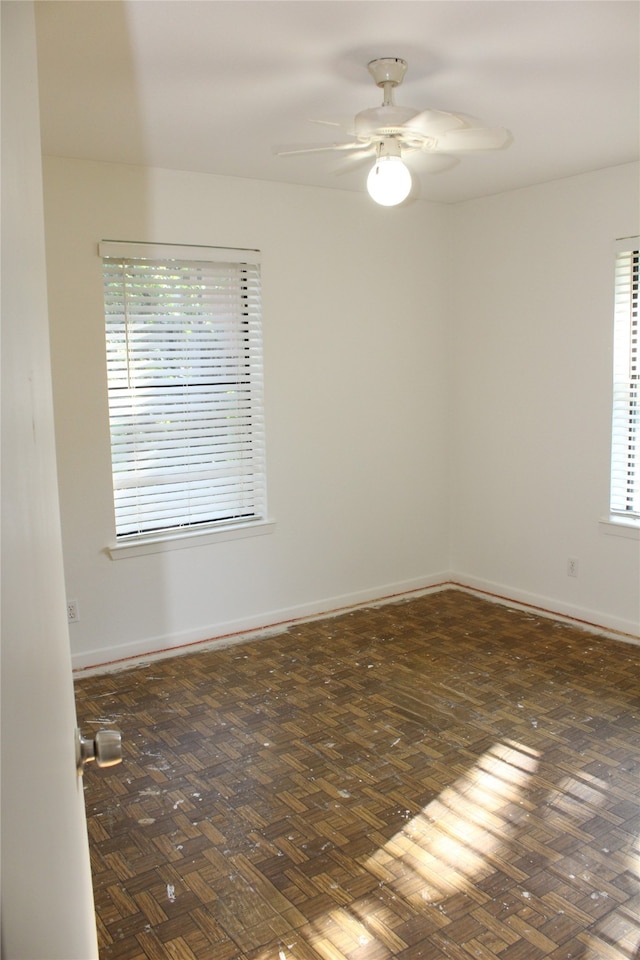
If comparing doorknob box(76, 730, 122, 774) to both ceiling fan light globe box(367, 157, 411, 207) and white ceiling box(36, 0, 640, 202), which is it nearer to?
white ceiling box(36, 0, 640, 202)

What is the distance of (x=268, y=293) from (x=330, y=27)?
2021 millimetres

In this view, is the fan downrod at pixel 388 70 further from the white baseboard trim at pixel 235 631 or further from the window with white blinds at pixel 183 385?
the white baseboard trim at pixel 235 631

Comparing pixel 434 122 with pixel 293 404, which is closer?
pixel 434 122

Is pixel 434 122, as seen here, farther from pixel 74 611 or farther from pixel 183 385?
pixel 74 611

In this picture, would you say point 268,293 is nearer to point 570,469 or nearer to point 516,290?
point 516,290

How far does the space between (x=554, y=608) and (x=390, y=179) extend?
9.28 feet

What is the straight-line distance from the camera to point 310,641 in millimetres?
4172

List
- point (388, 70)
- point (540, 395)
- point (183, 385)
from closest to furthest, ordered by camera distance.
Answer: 1. point (388, 70)
2. point (183, 385)
3. point (540, 395)

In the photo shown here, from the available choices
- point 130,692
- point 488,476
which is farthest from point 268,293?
point 130,692

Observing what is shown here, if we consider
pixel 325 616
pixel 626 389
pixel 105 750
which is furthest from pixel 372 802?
pixel 626 389

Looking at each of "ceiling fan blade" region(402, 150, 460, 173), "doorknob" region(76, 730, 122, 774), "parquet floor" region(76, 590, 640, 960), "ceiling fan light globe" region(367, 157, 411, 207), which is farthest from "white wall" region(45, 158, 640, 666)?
"doorknob" region(76, 730, 122, 774)

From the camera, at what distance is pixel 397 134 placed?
2.55 m

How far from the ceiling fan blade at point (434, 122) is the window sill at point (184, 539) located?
2337mm

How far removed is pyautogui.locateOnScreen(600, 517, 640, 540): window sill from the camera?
407 centimetres
